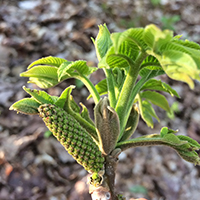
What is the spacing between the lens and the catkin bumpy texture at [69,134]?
Result: 0.51m

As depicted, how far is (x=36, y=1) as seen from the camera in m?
2.59

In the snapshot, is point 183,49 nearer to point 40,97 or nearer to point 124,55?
point 124,55

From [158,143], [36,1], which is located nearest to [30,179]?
[158,143]

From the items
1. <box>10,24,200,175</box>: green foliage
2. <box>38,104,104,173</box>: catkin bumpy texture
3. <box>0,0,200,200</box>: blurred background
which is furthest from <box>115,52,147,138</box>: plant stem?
<box>0,0,200,200</box>: blurred background

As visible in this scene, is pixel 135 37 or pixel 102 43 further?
Result: pixel 102 43

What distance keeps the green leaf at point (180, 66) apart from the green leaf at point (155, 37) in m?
0.02

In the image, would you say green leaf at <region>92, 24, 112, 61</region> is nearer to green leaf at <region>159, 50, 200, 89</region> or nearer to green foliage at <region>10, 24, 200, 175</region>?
green foliage at <region>10, 24, 200, 175</region>

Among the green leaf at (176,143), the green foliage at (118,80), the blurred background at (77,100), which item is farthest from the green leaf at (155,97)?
the blurred background at (77,100)

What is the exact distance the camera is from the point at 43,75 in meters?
0.60

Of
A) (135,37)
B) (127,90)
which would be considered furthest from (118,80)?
(135,37)

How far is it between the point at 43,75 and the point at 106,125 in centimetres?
22

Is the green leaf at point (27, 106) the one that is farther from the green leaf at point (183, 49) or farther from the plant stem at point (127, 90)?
the green leaf at point (183, 49)

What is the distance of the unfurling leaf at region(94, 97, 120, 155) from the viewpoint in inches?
19.9

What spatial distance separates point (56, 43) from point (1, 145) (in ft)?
3.65
